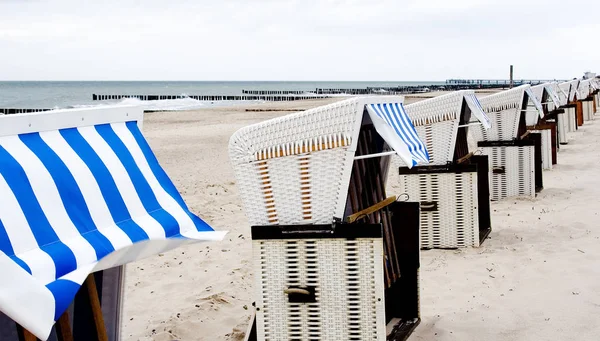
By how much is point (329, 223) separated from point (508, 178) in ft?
17.2

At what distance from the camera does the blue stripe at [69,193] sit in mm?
2004

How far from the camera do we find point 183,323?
4.17 meters

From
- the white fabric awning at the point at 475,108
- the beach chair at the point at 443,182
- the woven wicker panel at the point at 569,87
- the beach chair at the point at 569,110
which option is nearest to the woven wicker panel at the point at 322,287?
the beach chair at the point at 443,182

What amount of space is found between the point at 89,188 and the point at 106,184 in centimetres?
7

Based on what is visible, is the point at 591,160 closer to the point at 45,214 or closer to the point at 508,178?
the point at 508,178

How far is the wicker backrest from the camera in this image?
10.3ft

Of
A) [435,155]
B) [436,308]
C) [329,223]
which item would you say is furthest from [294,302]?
[435,155]

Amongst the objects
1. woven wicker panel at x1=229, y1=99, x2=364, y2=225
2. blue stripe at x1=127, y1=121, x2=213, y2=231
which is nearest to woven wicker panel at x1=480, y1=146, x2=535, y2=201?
woven wicker panel at x1=229, y1=99, x2=364, y2=225

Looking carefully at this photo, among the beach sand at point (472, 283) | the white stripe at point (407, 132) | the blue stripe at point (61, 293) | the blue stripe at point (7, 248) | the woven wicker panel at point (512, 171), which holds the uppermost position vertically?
the white stripe at point (407, 132)

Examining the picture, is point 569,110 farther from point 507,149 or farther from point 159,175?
point 159,175

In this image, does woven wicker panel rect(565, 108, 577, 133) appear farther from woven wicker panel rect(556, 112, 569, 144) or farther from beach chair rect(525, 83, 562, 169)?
beach chair rect(525, 83, 562, 169)

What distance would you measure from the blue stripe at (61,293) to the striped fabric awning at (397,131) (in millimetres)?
1779

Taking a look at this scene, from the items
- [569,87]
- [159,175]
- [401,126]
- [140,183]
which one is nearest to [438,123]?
[401,126]

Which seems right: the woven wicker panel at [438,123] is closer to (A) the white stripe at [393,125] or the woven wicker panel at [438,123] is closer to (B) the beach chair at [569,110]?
(A) the white stripe at [393,125]
